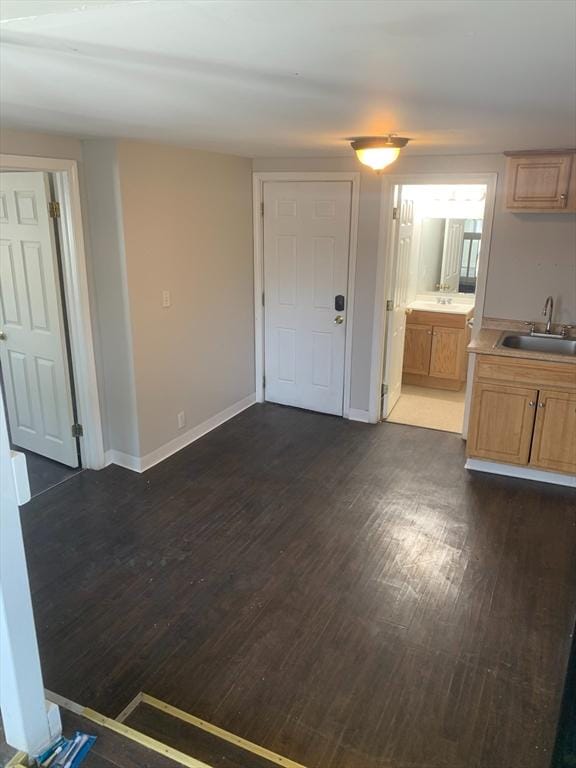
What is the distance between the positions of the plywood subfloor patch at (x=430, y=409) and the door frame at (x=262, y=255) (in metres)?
0.61

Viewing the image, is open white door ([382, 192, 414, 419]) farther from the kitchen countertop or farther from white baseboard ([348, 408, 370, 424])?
the kitchen countertop

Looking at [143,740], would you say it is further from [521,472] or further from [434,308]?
[434,308]

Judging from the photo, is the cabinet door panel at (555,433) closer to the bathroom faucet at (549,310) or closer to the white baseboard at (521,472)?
the white baseboard at (521,472)

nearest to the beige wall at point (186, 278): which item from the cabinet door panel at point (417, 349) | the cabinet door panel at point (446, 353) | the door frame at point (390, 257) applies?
the door frame at point (390, 257)

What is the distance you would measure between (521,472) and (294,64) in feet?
11.4

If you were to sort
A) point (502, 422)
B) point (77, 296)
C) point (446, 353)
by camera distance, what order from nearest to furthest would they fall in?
point (77, 296) < point (502, 422) < point (446, 353)

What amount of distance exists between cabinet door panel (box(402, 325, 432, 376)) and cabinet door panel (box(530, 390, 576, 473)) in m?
2.15

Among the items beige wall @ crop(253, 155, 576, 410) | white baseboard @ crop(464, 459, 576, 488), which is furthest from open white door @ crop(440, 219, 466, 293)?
white baseboard @ crop(464, 459, 576, 488)

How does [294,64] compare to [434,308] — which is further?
[434,308]

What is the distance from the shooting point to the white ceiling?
3.58 ft

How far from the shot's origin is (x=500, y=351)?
3.92 m

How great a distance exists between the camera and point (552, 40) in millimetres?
1253

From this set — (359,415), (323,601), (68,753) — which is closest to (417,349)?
(359,415)

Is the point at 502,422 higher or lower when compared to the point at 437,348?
lower
